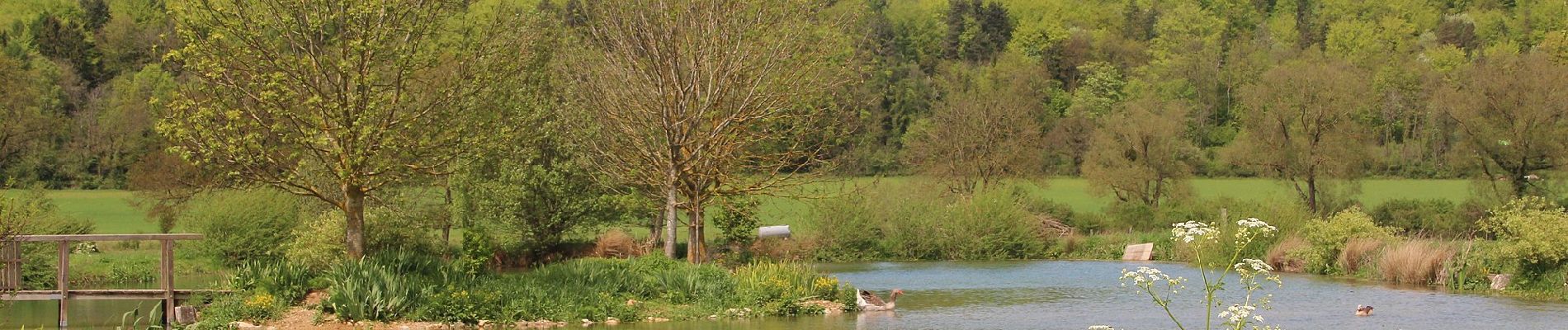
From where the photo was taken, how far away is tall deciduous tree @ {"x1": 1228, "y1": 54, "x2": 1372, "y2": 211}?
56.2m

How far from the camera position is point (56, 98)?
267 feet

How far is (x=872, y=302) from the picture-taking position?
2870cm

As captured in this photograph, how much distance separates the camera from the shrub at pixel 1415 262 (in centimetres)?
3428

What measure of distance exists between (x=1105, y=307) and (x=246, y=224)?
22.3 meters

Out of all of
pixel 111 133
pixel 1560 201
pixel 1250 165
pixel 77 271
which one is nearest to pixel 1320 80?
pixel 1250 165

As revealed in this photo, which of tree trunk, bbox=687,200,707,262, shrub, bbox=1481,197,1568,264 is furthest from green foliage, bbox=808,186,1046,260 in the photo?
shrub, bbox=1481,197,1568,264

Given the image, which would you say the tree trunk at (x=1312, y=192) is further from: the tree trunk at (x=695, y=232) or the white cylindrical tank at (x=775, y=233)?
the tree trunk at (x=695, y=232)

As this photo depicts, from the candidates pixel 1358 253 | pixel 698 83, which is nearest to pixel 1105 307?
pixel 698 83

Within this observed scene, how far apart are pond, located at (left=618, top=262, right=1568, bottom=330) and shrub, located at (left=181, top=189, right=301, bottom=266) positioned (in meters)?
14.4

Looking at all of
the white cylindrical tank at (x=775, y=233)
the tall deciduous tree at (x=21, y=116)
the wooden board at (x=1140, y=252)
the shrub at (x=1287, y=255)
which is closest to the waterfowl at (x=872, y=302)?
the shrub at (x=1287, y=255)

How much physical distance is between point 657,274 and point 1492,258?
56.2ft

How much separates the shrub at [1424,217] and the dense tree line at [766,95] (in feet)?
5.75

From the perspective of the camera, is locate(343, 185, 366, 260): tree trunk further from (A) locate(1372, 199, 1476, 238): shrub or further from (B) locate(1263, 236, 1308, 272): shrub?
(A) locate(1372, 199, 1476, 238): shrub

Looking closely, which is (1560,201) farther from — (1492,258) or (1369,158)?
(1492,258)
